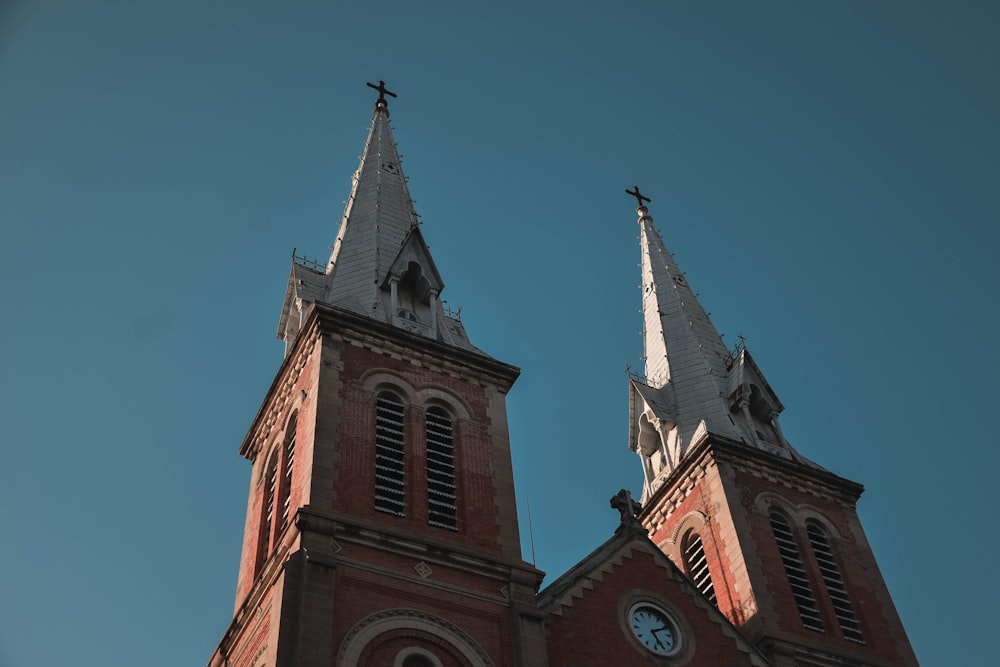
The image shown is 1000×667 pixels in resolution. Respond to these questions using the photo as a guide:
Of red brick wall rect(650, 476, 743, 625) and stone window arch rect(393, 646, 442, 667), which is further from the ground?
red brick wall rect(650, 476, 743, 625)

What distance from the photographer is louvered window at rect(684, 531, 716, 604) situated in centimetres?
3139

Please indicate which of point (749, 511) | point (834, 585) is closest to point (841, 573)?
point (834, 585)

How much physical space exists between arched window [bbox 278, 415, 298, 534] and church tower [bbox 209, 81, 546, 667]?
0.05 metres

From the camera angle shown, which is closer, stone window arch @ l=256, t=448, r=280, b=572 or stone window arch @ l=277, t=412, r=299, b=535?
stone window arch @ l=277, t=412, r=299, b=535

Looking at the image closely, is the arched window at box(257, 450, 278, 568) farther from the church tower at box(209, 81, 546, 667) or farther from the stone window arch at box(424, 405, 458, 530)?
the stone window arch at box(424, 405, 458, 530)

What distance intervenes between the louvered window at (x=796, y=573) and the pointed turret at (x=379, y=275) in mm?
9203

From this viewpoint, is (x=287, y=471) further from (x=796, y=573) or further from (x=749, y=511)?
(x=796, y=573)

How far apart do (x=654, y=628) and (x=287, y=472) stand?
8.76 m

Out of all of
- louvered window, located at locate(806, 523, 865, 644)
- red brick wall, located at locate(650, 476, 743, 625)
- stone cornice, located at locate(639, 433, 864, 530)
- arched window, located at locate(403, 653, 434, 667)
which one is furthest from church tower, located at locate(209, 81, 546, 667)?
louvered window, located at locate(806, 523, 865, 644)

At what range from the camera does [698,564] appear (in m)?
32.2

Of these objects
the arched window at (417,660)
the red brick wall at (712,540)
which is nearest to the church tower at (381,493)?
the arched window at (417,660)

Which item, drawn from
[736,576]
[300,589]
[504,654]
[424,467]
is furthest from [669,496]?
[300,589]

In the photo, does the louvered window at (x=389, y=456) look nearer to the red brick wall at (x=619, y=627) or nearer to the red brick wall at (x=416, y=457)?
the red brick wall at (x=416, y=457)

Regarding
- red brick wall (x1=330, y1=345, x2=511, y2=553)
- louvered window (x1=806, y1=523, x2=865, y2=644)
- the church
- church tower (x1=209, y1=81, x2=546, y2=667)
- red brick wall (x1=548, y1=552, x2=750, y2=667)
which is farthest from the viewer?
louvered window (x1=806, y1=523, x2=865, y2=644)
